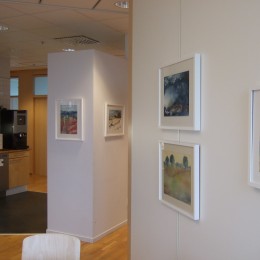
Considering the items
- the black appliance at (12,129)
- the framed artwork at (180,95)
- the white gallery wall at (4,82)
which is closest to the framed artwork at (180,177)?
the framed artwork at (180,95)

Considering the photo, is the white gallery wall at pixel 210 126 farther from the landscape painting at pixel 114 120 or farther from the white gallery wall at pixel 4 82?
the white gallery wall at pixel 4 82

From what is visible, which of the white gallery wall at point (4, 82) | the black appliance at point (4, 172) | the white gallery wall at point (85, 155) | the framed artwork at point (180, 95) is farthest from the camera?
the white gallery wall at point (4, 82)

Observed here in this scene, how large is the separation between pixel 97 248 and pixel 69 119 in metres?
1.65

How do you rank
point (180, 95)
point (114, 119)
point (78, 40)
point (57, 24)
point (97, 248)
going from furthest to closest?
point (78, 40), point (57, 24), point (114, 119), point (97, 248), point (180, 95)

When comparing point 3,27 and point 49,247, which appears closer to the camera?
point 49,247

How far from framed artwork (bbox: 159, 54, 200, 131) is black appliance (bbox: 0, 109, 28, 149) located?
5474 millimetres

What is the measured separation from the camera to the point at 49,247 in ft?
6.36

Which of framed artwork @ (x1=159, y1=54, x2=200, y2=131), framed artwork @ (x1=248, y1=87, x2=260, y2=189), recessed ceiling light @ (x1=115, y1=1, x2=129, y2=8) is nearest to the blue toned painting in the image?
framed artwork @ (x1=159, y1=54, x2=200, y2=131)

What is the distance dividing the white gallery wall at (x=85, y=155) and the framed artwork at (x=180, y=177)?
2.19 metres

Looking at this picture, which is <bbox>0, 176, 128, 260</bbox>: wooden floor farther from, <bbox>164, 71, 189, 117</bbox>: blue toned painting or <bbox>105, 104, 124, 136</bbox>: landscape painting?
<bbox>164, 71, 189, 117</bbox>: blue toned painting

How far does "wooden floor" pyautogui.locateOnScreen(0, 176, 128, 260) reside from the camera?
12.6 ft

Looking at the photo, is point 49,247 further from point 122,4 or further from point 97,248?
point 122,4

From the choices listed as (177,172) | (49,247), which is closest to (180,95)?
(177,172)

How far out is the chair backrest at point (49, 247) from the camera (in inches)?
75.2
